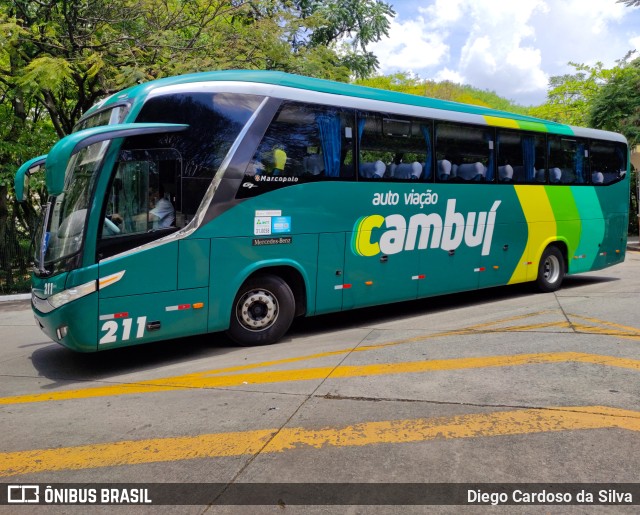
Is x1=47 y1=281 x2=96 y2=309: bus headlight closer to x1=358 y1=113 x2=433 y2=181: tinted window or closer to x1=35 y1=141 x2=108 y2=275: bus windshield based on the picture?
x1=35 y1=141 x2=108 y2=275: bus windshield

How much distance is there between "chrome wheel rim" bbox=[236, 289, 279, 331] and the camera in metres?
7.39

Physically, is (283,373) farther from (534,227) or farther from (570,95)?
(570,95)

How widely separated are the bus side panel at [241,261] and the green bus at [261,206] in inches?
0.7

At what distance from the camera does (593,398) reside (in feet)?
16.1

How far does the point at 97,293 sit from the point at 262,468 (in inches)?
126

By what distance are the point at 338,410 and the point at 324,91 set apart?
15.1 feet

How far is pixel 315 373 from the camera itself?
604 centimetres

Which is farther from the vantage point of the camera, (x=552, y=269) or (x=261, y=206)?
(x=552, y=269)

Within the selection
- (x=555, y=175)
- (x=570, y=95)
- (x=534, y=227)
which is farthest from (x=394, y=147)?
(x=570, y=95)

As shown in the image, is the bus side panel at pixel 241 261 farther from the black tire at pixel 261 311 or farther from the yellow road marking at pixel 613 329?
the yellow road marking at pixel 613 329

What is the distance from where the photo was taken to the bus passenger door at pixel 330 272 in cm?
791

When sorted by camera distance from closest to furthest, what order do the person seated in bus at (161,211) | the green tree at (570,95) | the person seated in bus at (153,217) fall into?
1. the person seated in bus at (153,217)
2. the person seated in bus at (161,211)
3. the green tree at (570,95)

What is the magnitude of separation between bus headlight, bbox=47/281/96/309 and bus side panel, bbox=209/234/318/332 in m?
1.38

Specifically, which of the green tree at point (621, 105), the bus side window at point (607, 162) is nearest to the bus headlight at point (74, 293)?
the bus side window at point (607, 162)
